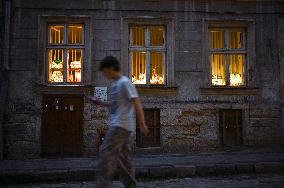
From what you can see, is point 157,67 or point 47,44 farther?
point 157,67

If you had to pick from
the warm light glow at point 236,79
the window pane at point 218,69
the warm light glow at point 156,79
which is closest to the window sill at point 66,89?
the warm light glow at point 156,79

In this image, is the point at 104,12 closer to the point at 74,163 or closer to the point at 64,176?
the point at 74,163

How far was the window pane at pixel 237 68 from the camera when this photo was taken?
42.1 feet

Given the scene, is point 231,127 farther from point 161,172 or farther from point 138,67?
point 161,172

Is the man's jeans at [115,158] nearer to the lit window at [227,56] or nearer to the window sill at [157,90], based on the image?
the window sill at [157,90]

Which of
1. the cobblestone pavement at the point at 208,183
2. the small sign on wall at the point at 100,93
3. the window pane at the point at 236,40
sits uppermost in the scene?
the window pane at the point at 236,40

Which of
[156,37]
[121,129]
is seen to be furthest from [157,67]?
A: [121,129]

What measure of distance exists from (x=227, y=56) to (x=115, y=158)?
8.56 meters

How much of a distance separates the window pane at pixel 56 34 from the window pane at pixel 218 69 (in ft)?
16.2

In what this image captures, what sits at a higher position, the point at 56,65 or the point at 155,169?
the point at 56,65

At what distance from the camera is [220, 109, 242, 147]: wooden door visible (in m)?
12.5

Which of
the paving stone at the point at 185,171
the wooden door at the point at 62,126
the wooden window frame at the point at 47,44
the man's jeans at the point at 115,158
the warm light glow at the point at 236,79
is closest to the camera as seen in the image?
the man's jeans at the point at 115,158

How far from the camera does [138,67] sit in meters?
12.5

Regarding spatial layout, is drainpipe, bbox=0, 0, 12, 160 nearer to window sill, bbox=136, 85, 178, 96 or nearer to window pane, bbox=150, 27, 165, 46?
window sill, bbox=136, 85, 178, 96
